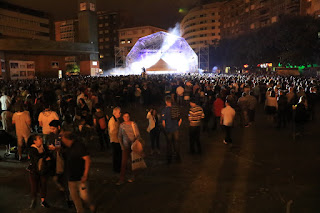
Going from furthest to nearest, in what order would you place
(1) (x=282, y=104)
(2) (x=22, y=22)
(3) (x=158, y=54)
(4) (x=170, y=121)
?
(2) (x=22, y=22) < (3) (x=158, y=54) < (1) (x=282, y=104) < (4) (x=170, y=121)

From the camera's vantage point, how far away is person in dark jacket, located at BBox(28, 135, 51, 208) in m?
4.70

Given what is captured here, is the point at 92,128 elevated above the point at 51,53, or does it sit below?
below

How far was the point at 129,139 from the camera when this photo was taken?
5.62 metres

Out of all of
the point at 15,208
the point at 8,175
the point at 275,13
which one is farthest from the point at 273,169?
the point at 275,13

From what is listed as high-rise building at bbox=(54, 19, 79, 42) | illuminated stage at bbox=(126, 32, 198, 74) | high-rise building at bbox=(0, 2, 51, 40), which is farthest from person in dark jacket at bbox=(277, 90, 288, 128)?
high-rise building at bbox=(54, 19, 79, 42)

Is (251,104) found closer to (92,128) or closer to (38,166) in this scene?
(92,128)

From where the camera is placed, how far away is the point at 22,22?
64.6m

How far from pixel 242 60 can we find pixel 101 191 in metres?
51.4

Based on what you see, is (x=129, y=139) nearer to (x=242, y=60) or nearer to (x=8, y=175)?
(x=8, y=175)

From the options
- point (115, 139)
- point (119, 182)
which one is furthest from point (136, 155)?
point (115, 139)

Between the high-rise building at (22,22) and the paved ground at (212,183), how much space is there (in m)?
63.6

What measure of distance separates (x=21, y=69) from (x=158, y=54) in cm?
2646

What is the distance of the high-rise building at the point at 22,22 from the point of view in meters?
60.6

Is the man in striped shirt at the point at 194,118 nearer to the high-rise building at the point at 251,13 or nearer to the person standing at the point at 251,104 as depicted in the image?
the person standing at the point at 251,104
